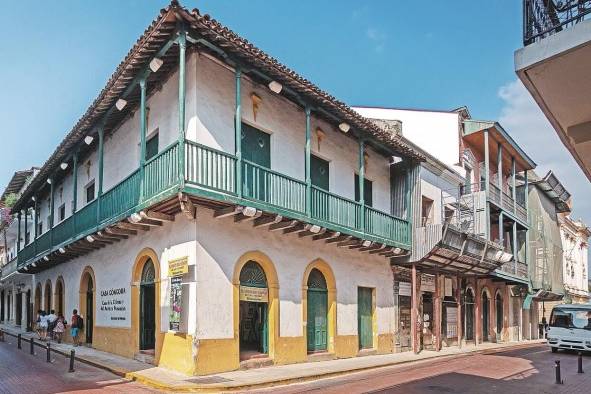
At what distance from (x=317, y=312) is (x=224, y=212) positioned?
530 centimetres

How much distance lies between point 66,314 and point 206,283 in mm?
11430

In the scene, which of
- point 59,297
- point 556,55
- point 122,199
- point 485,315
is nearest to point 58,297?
point 59,297

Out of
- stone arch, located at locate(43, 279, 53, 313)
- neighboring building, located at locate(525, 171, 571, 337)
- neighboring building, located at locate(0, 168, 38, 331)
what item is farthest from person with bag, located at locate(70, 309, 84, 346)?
neighboring building, located at locate(525, 171, 571, 337)

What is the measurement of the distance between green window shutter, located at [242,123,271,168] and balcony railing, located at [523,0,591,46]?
9.94 metres

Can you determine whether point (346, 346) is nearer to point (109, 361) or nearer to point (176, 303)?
point (176, 303)

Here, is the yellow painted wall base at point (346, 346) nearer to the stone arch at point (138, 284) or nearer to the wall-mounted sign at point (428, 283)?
the wall-mounted sign at point (428, 283)

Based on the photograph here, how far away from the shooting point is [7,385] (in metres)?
11.1

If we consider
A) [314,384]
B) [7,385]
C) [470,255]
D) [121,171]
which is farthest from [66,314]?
[470,255]

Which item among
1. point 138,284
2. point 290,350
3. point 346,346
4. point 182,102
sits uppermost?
point 182,102

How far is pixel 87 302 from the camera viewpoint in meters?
19.7

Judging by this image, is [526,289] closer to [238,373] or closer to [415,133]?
[415,133]

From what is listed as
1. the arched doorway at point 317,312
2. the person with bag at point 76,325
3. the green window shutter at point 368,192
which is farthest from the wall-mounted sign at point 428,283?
the person with bag at point 76,325

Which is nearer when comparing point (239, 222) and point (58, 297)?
point (239, 222)

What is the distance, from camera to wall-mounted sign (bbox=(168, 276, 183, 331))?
1248cm
